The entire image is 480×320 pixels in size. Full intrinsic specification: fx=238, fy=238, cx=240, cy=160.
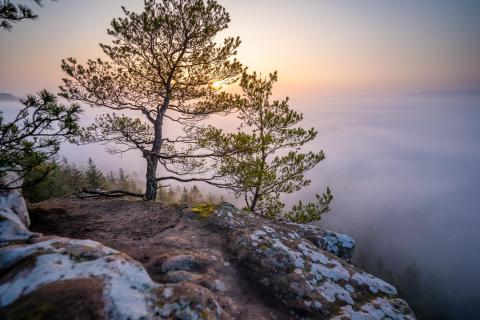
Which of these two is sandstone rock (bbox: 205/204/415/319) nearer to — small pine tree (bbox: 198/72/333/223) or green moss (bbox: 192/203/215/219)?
green moss (bbox: 192/203/215/219)

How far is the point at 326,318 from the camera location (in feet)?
18.3

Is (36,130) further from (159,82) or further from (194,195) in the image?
(194,195)

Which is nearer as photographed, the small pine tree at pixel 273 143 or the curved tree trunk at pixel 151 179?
the curved tree trunk at pixel 151 179

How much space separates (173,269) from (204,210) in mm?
4123

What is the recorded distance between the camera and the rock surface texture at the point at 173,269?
3287mm

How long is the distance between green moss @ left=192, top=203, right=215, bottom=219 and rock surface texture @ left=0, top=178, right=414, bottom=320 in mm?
152

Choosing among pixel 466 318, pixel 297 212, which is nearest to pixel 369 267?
pixel 466 318

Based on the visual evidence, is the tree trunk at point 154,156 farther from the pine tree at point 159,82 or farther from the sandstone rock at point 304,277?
the sandstone rock at point 304,277

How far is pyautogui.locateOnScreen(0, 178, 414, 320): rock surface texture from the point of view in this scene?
129 inches

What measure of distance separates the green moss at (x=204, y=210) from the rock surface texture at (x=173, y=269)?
152mm

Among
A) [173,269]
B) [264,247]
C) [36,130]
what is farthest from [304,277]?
[36,130]

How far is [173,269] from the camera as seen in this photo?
19.5 feet

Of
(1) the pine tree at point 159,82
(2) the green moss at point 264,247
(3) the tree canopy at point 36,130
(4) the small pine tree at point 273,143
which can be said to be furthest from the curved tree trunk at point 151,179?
(2) the green moss at point 264,247

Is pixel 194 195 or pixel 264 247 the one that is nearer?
pixel 264 247
